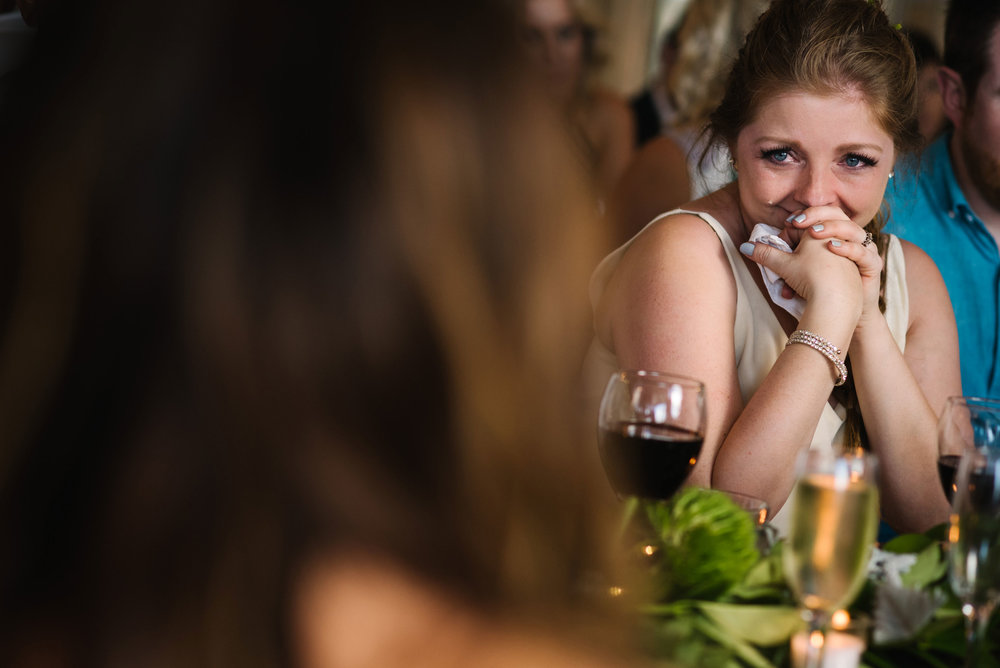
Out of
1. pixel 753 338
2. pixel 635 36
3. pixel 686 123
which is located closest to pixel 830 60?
pixel 753 338

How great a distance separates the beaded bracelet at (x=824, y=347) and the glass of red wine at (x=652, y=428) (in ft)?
1.76

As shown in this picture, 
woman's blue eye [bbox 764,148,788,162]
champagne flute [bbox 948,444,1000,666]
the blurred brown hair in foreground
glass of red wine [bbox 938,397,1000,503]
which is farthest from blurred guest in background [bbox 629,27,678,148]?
the blurred brown hair in foreground

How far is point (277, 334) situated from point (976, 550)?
2.37 ft

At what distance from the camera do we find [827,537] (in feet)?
2.72

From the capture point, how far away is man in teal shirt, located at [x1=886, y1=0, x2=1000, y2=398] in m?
2.78

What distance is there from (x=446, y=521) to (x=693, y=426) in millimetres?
686

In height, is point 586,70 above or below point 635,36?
below

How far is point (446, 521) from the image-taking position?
61cm

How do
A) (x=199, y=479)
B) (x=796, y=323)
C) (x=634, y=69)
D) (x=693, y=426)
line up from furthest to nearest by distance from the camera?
(x=634, y=69) → (x=796, y=323) → (x=693, y=426) → (x=199, y=479)

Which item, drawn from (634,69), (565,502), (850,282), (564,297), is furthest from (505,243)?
(634,69)

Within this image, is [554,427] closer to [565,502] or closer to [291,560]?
[565,502]

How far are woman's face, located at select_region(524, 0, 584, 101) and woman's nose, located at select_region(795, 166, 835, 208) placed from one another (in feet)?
7.05

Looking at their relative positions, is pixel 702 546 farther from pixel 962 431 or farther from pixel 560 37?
pixel 560 37

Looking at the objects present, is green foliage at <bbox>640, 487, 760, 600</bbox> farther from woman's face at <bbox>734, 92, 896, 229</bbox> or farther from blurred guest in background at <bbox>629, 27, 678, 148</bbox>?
blurred guest in background at <bbox>629, 27, 678, 148</bbox>
